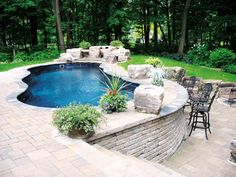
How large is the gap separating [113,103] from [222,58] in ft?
29.7

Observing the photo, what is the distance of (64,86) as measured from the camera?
959 cm

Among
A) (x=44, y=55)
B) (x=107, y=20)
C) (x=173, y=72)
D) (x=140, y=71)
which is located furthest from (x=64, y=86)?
(x=107, y=20)

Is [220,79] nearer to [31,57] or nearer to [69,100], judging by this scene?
[69,100]

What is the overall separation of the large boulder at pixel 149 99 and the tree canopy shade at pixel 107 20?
11.5 metres

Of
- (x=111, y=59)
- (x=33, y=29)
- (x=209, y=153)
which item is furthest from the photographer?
(x=33, y=29)

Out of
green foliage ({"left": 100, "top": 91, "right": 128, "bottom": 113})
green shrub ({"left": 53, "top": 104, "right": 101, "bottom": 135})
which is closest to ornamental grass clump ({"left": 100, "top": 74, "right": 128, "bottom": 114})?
green foliage ({"left": 100, "top": 91, "right": 128, "bottom": 113})

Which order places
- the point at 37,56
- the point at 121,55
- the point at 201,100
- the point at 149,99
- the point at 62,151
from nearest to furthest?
the point at 62,151 < the point at 149,99 < the point at 201,100 < the point at 121,55 < the point at 37,56

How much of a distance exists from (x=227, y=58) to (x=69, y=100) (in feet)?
27.2

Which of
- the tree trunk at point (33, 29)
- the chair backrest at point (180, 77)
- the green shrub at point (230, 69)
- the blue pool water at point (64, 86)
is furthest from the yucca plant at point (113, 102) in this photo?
the tree trunk at point (33, 29)

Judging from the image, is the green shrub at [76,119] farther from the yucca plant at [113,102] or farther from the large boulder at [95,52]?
the large boulder at [95,52]

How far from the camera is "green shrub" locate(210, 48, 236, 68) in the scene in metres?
11.8

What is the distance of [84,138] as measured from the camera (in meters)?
3.77

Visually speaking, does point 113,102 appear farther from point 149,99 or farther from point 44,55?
point 44,55

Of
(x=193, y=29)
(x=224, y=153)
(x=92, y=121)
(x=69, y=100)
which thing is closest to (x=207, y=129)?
(x=224, y=153)
